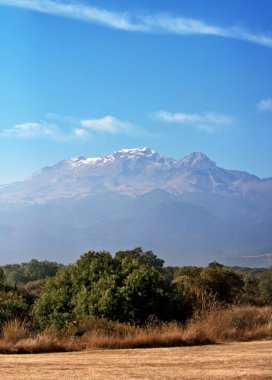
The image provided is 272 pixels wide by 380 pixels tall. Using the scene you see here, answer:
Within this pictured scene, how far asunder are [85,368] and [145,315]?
985 cm

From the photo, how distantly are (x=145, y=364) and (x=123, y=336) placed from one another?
13.8 ft

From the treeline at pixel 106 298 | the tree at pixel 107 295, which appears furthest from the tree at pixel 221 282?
the tree at pixel 107 295

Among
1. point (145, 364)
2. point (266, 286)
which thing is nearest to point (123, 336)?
point (145, 364)

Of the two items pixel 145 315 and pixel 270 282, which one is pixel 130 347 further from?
pixel 270 282

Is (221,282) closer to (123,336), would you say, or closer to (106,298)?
(106,298)

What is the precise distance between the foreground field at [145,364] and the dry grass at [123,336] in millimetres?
913

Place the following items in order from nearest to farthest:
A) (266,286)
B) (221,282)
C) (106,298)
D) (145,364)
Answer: (145,364) → (106,298) → (221,282) → (266,286)

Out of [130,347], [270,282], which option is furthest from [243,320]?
[270,282]

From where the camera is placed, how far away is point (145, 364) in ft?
33.8

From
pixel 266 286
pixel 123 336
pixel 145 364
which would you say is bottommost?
pixel 145 364

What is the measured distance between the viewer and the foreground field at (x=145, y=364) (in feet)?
30.2

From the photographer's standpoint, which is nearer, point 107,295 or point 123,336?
point 123,336

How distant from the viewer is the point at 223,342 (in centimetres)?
1459

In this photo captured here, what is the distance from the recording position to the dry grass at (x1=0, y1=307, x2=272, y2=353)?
13.2 metres
